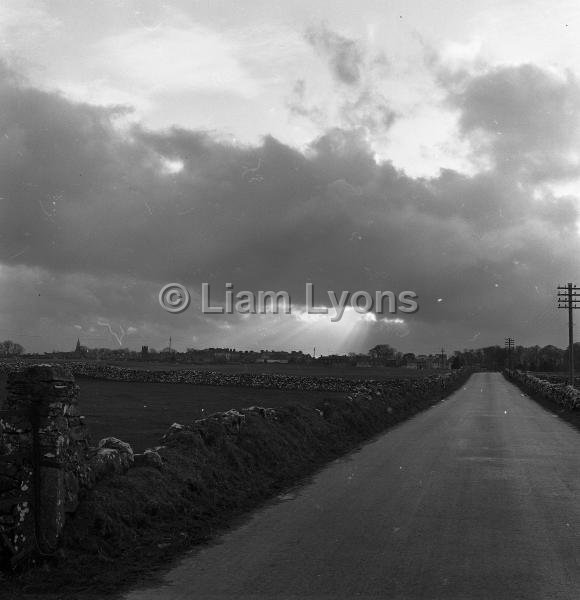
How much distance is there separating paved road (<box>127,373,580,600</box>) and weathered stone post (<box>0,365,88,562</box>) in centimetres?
165

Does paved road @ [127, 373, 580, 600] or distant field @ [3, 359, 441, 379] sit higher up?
paved road @ [127, 373, 580, 600]

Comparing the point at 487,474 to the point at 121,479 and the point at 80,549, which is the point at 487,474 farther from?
the point at 80,549

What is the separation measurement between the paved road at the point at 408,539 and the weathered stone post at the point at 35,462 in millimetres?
1645

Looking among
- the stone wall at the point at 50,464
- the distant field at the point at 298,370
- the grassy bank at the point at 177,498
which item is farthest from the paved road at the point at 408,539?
the distant field at the point at 298,370

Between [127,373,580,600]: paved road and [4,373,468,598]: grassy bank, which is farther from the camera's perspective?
[4,373,468,598]: grassy bank

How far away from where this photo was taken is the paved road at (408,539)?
655cm

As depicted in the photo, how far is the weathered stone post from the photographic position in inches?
292

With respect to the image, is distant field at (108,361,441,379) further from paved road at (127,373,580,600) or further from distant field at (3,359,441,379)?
paved road at (127,373,580,600)

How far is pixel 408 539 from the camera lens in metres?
8.31

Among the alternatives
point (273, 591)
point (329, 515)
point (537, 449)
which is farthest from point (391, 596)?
point (537, 449)

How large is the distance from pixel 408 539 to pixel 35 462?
4582 millimetres

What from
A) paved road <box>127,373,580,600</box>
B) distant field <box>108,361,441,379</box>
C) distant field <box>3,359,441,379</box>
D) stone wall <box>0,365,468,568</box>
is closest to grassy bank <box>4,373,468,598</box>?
stone wall <box>0,365,468,568</box>

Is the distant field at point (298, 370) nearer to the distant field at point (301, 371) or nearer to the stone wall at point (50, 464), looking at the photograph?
the distant field at point (301, 371)

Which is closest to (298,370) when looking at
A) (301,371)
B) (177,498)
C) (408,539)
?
(301,371)
